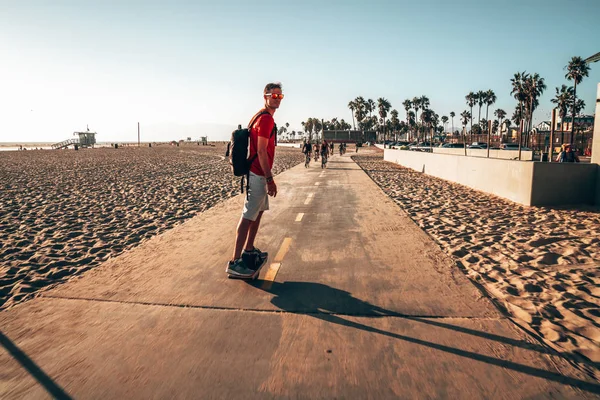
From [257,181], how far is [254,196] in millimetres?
187

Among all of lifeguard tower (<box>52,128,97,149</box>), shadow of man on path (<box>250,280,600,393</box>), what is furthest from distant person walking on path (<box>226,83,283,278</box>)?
lifeguard tower (<box>52,128,97,149</box>)

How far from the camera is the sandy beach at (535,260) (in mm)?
3506

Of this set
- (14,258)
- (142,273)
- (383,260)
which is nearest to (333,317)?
(383,260)

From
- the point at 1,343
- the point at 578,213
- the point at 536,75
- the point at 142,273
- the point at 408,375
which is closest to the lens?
the point at 408,375

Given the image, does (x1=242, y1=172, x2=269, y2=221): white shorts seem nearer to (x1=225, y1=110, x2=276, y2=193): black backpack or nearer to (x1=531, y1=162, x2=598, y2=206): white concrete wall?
(x1=225, y1=110, x2=276, y2=193): black backpack

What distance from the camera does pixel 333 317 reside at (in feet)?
12.0

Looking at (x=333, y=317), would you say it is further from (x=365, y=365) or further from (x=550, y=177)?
(x=550, y=177)

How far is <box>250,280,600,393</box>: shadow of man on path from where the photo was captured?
282cm

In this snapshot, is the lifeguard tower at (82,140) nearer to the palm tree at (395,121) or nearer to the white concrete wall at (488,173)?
the white concrete wall at (488,173)

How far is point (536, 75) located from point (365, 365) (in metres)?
83.0

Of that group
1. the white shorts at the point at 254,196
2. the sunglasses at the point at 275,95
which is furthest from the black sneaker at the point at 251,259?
the sunglasses at the point at 275,95

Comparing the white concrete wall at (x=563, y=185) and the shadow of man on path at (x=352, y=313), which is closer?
the shadow of man on path at (x=352, y=313)

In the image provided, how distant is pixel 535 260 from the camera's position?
5473 millimetres

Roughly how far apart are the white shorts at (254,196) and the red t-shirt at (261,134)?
85 mm
